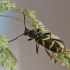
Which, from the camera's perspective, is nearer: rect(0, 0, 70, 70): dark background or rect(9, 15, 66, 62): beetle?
rect(9, 15, 66, 62): beetle

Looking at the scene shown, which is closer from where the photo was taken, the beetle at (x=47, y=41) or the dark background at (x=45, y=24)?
the beetle at (x=47, y=41)

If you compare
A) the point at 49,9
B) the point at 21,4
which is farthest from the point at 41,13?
the point at 21,4

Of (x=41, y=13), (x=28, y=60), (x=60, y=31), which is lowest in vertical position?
(x=28, y=60)

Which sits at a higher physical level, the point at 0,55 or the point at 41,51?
the point at 0,55

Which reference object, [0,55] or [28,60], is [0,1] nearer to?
[0,55]

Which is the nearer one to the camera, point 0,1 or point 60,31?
point 0,1

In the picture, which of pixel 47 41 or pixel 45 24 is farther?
pixel 45 24

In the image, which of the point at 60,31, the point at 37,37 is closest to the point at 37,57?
the point at 60,31
